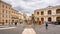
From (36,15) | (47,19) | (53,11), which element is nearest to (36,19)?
(36,15)

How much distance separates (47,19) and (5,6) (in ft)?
71.1

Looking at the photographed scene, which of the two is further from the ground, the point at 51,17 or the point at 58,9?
the point at 58,9

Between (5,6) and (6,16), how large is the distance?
529 centimetres

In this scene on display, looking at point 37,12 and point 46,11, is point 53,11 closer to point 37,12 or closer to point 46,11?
point 46,11

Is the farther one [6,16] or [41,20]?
[6,16]

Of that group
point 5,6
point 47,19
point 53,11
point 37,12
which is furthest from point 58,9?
point 5,6

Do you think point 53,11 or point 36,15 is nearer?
point 53,11

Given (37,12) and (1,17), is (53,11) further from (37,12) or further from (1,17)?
(1,17)

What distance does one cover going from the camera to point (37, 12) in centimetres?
6022

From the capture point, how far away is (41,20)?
58.7 m

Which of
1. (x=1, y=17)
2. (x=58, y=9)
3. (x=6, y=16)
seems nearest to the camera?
(x=58, y=9)

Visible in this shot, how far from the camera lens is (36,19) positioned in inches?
2372

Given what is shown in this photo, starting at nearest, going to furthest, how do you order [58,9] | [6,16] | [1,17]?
[58,9] < [1,17] < [6,16]

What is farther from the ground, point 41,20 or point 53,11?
point 53,11
